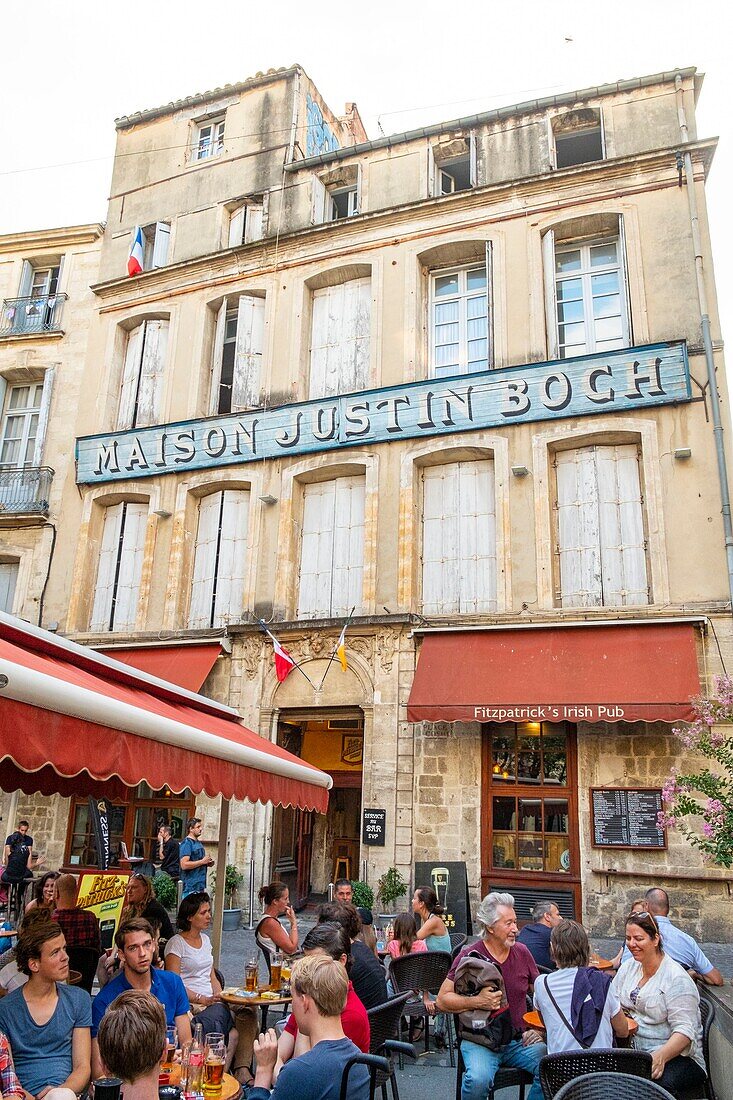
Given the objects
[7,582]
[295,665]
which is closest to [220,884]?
[295,665]

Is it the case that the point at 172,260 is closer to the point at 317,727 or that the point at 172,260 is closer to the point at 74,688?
the point at 317,727

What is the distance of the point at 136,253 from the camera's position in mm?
16812

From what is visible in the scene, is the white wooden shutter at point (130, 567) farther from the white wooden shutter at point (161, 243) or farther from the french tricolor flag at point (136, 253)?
the white wooden shutter at point (161, 243)

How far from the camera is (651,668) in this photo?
10.5m

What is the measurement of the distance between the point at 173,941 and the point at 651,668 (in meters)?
7.08

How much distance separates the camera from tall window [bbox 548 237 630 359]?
12.9m

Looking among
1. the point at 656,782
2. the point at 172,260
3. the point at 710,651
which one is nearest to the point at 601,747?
the point at 656,782

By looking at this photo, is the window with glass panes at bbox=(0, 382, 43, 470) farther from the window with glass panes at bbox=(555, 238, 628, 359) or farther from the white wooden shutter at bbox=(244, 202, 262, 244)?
the window with glass panes at bbox=(555, 238, 628, 359)

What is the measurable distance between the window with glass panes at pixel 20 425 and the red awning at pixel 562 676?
10.3 m

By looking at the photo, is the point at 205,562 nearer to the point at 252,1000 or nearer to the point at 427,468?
the point at 427,468

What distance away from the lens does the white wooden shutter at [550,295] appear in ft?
42.8

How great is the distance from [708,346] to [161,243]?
11.2 meters

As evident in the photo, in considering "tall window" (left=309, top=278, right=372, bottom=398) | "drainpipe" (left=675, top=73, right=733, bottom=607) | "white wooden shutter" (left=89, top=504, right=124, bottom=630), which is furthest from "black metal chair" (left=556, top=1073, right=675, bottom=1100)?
"white wooden shutter" (left=89, top=504, right=124, bottom=630)

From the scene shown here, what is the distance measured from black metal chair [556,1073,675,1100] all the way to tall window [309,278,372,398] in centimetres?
1203
